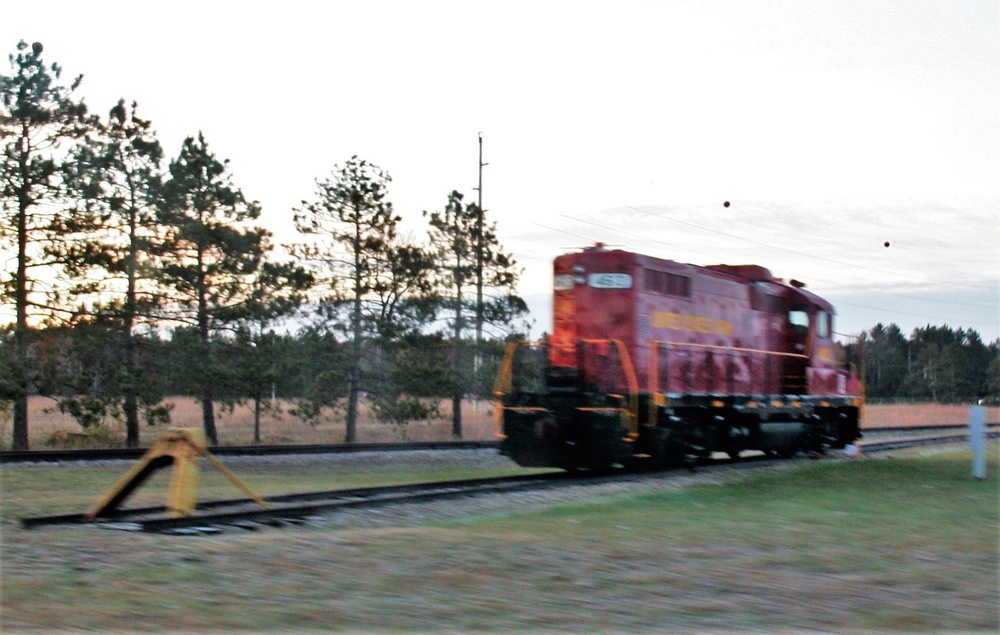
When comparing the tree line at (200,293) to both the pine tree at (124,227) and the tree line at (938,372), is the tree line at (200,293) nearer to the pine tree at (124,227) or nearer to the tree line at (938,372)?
the pine tree at (124,227)

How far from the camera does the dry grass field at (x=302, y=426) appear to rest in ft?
98.2

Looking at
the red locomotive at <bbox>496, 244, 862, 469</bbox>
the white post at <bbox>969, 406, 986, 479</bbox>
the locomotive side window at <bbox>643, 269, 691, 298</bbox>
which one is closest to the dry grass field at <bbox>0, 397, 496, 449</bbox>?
the red locomotive at <bbox>496, 244, 862, 469</bbox>

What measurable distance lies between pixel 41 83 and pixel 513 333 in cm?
1754

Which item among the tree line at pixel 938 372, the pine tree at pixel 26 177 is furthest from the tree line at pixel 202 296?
the tree line at pixel 938 372

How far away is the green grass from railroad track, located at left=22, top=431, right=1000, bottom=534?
0.52 m

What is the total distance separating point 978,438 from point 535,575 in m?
12.5

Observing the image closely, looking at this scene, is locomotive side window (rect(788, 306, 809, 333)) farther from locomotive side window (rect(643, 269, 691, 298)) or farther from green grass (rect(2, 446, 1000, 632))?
green grass (rect(2, 446, 1000, 632))

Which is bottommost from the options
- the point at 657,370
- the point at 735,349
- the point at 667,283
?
the point at 657,370

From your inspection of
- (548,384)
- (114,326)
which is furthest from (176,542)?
(114,326)

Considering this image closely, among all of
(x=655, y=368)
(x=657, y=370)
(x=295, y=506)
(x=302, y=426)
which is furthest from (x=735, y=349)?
(x=302, y=426)

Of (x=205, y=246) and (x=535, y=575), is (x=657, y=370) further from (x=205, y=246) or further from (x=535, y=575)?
(x=205, y=246)

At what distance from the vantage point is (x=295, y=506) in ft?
35.3

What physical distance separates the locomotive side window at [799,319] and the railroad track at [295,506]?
22.8 feet

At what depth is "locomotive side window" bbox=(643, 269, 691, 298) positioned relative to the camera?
682 inches
